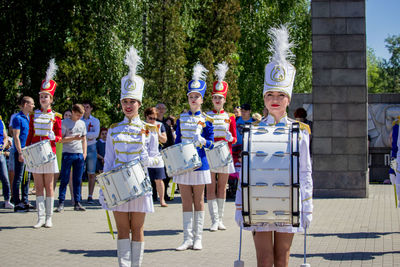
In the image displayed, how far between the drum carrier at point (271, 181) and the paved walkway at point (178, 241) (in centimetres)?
297

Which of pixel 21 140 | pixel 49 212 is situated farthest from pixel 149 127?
pixel 21 140

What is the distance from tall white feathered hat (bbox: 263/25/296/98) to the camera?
614cm

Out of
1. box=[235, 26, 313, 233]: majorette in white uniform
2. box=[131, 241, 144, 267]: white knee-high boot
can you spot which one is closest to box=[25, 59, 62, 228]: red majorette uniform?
box=[131, 241, 144, 267]: white knee-high boot

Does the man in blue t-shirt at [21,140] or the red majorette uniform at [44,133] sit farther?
the man in blue t-shirt at [21,140]

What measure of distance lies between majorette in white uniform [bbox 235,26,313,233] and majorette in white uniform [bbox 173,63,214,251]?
3424 millimetres

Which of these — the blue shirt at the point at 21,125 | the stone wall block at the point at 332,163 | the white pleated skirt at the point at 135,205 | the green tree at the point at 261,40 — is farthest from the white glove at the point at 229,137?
the green tree at the point at 261,40

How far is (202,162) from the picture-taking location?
32.6ft

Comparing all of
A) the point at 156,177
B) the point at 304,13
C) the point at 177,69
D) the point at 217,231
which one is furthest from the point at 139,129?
the point at 304,13

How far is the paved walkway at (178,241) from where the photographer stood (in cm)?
873

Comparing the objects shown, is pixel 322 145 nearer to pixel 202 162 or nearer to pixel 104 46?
pixel 202 162

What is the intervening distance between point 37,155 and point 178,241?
279 cm

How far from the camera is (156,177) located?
1532cm

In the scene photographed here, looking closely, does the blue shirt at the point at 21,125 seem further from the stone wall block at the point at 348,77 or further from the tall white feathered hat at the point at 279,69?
the tall white feathered hat at the point at 279,69

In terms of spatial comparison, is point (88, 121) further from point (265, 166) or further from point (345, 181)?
point (265, 166)
